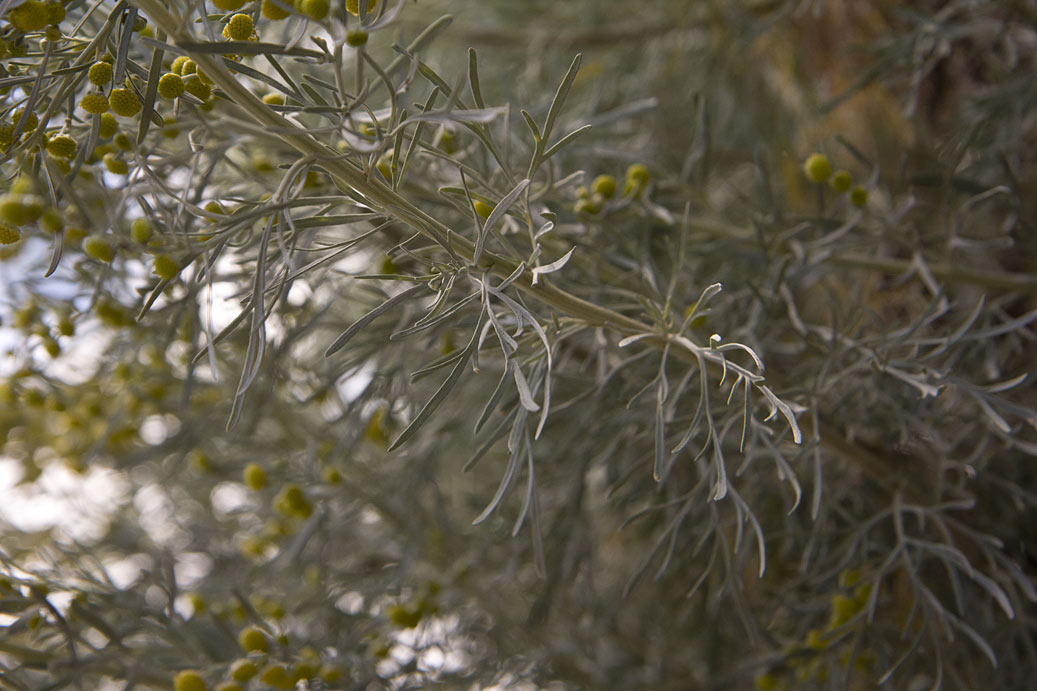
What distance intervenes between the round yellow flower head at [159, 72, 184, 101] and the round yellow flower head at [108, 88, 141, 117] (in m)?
0.03

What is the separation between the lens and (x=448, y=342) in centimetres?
81

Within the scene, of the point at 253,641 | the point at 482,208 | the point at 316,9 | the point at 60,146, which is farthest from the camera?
the point at 253,641

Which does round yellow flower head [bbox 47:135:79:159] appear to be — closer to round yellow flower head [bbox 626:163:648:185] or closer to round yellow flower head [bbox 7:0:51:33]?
round yellow flower head [bbox 7:0:51:33]

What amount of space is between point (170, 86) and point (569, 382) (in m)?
0.46

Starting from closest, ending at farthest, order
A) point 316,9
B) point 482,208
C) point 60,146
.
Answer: point 316,9 < point 60,146 < point 482,208

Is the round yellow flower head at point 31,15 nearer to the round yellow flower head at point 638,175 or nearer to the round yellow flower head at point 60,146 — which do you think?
the round yellow flower head at point 60,146

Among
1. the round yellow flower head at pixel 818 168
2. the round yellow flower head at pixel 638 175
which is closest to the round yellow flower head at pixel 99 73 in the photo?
the round yellow flower head at pixel 638 175

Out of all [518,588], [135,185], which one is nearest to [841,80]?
[518,588]

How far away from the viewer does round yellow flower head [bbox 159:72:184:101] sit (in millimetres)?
463

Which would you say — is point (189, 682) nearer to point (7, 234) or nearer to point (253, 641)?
point (253, 641)

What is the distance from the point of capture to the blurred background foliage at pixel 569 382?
59cm

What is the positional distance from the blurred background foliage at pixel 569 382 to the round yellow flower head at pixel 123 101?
3 cm

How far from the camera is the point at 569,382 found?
31.7 inches

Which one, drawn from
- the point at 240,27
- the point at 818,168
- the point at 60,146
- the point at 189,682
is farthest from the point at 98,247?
the point at 818,168
